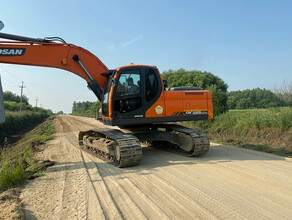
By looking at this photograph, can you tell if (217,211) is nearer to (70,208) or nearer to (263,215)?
(263,215)

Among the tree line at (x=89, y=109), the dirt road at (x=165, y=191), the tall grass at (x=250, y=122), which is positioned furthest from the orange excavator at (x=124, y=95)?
the tall grass at (x=250, y=122)

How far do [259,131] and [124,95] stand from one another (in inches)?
287

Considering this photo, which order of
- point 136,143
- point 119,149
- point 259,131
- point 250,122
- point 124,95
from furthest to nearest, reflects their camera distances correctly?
point 250,122, point 259,131, point 124,95, point 136,143, point 119,149

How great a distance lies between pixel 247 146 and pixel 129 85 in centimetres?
572

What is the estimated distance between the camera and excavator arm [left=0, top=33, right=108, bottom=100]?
5934 millimetres

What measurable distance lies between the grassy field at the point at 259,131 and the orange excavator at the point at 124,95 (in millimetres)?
3331

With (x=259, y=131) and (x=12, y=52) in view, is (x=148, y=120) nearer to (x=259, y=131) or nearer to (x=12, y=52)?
Answer: (x=12, y=52)

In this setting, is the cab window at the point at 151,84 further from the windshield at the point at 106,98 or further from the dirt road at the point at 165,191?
the dirt road at the point at 165,191

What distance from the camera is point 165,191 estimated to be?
3805 millimetres

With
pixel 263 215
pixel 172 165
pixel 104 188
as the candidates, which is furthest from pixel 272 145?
pixel 104 188

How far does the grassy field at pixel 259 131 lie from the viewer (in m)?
8.23

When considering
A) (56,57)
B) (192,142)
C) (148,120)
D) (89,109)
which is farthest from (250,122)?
(89,109)

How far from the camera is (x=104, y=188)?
13.2 feet

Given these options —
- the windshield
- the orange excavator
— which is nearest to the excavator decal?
the orange excavator
